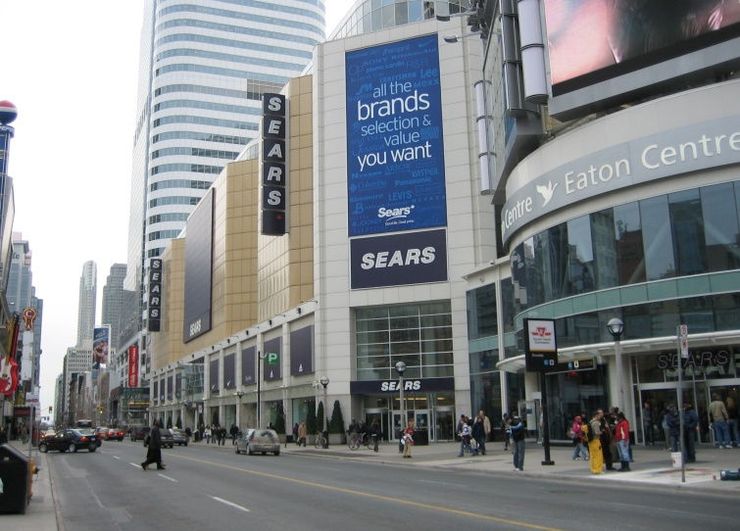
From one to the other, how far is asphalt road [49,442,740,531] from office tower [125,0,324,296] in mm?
125746

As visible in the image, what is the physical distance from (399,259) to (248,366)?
82.5 feet

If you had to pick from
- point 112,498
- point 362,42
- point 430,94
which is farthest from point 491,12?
point 112,498

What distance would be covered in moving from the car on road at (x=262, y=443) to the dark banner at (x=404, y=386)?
1160cm

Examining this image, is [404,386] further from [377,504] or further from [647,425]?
[377,504]

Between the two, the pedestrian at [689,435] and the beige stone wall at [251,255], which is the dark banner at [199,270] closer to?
the beige stone wall at [251,255]

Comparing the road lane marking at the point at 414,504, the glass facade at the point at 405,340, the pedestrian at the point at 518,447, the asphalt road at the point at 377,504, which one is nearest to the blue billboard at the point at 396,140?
the glass facade at the point at 405,340

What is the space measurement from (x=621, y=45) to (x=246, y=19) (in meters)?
130

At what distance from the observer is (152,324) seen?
112m

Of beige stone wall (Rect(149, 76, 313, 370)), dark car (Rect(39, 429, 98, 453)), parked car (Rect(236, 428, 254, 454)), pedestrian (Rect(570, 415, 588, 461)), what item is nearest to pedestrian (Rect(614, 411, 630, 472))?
pedestrian (Rect(570, 415, 588, 461))

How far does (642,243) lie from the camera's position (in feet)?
96.0

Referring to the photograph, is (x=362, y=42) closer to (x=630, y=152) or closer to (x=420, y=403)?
(x=420, y=403)

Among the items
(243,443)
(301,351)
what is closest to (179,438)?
(301,351)

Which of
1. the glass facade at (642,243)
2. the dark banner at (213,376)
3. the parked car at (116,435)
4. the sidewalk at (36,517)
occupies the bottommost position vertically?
the parked car at (116,435)

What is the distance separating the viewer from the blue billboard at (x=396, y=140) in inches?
2029
